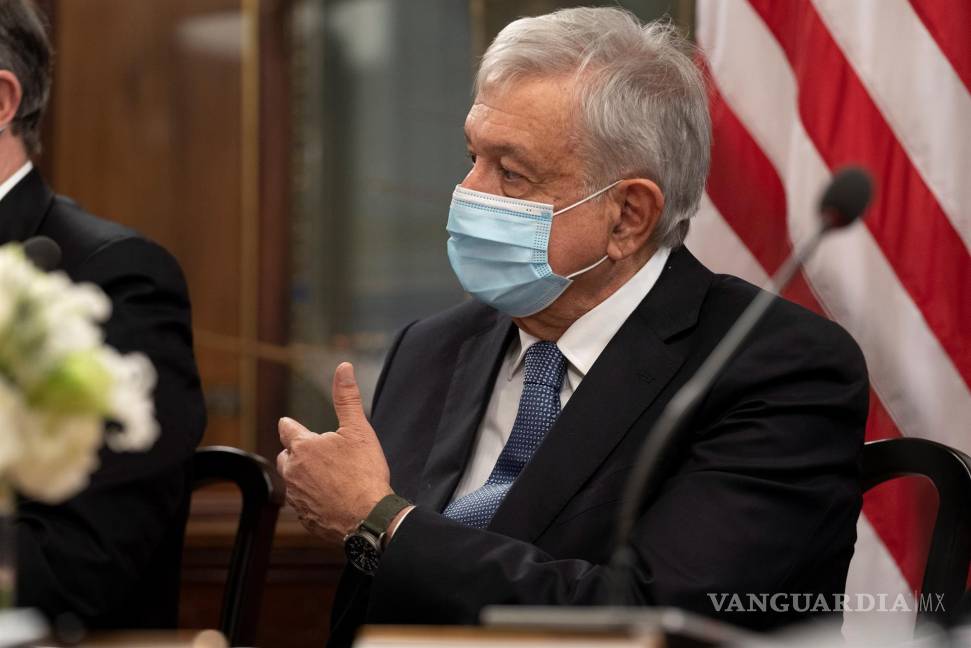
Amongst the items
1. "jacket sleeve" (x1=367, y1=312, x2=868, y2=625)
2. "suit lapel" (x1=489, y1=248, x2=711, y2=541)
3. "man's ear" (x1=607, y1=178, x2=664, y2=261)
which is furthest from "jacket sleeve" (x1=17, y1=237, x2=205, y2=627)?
"man's ear" (x1=607, y1=178, x2=664, y2=261)

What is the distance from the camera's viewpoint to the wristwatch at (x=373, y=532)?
1.82 meters

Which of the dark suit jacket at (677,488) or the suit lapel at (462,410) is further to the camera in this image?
the suit lapel at (462,410)

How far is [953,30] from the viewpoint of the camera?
2.32m

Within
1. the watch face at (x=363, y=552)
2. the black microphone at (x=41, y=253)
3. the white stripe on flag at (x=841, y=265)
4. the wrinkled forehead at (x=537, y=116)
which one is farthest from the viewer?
the white stripe on flag at (x=841, y=265)

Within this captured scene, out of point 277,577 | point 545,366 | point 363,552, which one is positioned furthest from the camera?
point 277,577

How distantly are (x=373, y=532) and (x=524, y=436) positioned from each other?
308mm

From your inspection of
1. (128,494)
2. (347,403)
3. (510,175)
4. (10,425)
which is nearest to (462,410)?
(347,403)

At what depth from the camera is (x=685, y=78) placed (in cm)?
207

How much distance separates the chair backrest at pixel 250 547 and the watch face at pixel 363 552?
284 millimetres

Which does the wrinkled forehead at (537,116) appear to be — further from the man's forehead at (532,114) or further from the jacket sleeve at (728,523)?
the jacket sleeve at (728,523)

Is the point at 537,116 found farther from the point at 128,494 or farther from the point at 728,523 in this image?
the point at 128,494

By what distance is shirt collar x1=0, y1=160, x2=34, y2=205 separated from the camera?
223 centimetres

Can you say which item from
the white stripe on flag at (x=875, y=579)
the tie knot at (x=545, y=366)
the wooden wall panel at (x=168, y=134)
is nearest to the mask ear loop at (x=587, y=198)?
the tie knot at (x=545, y=366)

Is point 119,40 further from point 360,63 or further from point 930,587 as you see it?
point 930,587
